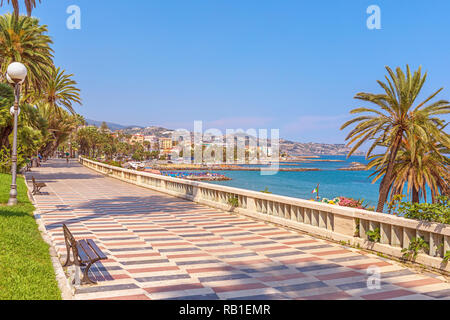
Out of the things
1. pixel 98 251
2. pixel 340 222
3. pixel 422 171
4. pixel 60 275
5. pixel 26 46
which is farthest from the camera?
pixel 26 46

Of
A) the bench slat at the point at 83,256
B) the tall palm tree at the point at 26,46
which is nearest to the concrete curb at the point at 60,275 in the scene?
the bench slat at the point at 83,256

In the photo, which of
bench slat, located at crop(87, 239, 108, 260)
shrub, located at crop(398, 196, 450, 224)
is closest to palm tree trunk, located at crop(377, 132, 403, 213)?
shrub, located at crop(398, 196, 450, 224)

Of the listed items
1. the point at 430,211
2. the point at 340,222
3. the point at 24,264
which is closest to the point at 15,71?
the point at 24,264

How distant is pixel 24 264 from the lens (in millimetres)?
6098

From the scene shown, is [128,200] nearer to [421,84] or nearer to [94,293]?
[94,293]

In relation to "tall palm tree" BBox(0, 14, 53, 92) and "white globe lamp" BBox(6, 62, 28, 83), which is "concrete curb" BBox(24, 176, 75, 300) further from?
"tall palm tree" BBox(0, 14, 53, 92)

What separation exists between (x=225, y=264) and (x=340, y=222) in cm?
317

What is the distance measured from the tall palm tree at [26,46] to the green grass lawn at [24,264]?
23708 mm

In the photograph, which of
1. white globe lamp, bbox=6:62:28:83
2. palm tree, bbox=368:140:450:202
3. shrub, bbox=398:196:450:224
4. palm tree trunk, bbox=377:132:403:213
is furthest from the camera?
palm tree, bbox=368:140:450:202

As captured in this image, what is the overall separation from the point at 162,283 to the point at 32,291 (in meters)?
1.78

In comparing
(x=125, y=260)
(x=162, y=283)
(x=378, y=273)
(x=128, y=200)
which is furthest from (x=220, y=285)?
(x=128, y=200)

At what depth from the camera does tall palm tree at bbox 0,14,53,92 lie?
2880cm

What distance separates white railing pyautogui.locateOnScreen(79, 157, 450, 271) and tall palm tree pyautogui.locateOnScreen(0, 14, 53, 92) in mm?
22063

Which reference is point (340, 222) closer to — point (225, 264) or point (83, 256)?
point (225, 264)
